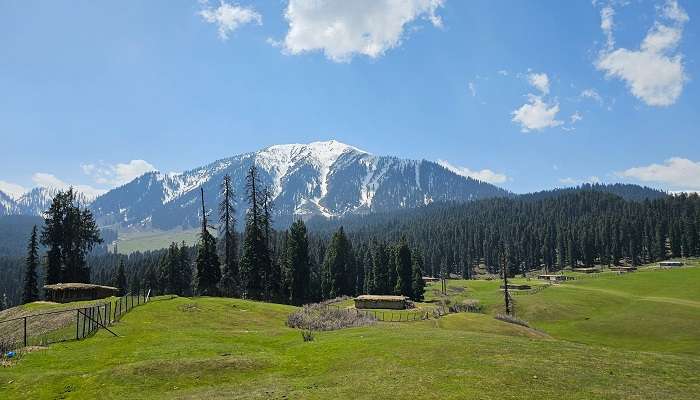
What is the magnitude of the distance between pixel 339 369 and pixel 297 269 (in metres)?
69.8

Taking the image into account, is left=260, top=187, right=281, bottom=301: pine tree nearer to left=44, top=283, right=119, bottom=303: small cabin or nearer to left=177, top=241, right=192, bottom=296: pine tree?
left=44, top=283, right=119, bottom=303: small cabin

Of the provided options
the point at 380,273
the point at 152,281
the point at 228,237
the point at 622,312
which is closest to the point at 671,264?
the point at 622,312

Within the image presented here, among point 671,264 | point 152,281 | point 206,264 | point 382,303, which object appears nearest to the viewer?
point 206,264

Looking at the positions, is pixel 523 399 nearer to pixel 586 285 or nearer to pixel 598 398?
pixel 598 398

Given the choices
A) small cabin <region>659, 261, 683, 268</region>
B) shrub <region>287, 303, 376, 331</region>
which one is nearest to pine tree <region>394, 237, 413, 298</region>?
shrub <region>287, 303, 376, 331</region>

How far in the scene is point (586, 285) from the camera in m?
131

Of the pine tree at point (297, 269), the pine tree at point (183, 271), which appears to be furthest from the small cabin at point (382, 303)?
the pine tree at point (183, 271)

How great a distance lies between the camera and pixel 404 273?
106m

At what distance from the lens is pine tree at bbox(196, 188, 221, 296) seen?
2960 inches

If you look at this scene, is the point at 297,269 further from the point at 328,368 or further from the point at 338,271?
the point at 328,368

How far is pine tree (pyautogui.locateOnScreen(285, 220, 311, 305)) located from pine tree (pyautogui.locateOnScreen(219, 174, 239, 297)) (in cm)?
1180

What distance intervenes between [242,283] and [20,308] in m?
37.9

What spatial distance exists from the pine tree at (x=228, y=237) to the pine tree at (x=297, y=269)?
11.8 meters

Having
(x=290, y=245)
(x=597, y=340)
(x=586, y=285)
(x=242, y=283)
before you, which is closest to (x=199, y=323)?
(x=242, y=283)
